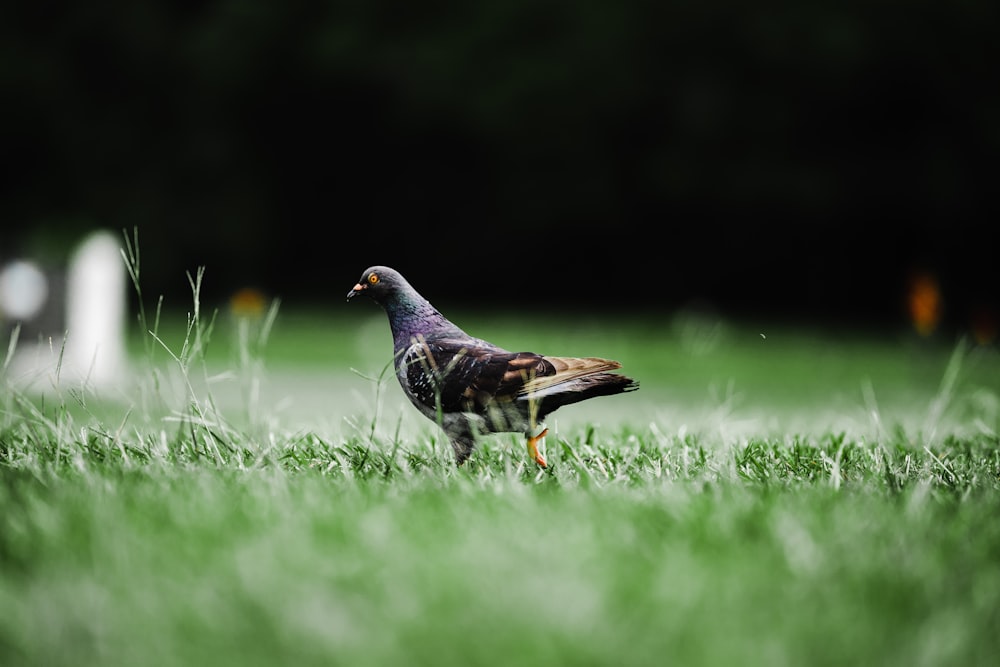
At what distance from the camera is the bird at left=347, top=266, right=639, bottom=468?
7.83 feet

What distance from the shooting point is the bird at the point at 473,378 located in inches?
94.0

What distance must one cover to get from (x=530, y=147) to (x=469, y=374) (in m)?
20.9

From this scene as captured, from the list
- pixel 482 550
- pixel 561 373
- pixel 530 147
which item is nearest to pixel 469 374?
pixel 561 373

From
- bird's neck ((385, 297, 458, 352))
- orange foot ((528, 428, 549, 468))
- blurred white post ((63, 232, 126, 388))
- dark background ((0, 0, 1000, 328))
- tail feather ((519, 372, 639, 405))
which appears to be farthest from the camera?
dark background ((0, 0, 1000, 328))

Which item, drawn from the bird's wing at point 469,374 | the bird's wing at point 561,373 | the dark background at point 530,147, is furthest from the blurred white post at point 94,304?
the dark background at point 530,147

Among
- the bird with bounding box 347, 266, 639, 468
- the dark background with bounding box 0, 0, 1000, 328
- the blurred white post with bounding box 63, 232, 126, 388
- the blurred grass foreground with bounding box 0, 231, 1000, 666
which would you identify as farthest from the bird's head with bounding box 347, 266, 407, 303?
the dark background with bounding box 0, 0, 1000, 328

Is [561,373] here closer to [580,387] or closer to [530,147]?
[580,387]

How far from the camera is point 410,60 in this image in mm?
23000

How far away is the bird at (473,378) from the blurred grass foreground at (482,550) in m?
0.16

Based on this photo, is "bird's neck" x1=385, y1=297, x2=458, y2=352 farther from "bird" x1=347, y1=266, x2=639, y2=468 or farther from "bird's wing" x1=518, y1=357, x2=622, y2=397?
"bird's wing" x1=518, y1=357, x2=622, y2=397

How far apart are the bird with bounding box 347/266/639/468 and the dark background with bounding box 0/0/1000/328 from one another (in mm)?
19465

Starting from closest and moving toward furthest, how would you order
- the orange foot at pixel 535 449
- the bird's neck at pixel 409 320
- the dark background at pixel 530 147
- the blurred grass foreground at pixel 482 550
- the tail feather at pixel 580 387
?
the blurred grass foreground at pixel 482 550, the tail feather at pixel 580 387, the orange foot at pixel 535 449, the bird's neck at pixel 409 320, the dark background at pixel 530 147

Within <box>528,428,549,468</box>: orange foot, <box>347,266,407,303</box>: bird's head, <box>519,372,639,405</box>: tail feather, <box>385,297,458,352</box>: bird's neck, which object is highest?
<box>347,266,407,303</box>: bird's head

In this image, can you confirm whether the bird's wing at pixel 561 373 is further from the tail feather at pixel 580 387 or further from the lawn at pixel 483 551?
the lawn at pixel 483 551
